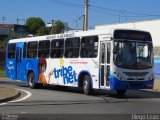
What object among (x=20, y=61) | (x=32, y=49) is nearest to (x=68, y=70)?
(x=32, y=49)

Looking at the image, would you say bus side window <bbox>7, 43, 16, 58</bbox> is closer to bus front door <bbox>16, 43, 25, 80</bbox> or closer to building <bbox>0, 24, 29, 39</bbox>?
bus front door <bbox>16, 43, 25, 80</bbox>

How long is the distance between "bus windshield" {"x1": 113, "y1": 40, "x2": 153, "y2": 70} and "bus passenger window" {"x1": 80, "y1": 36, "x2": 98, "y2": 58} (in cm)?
133

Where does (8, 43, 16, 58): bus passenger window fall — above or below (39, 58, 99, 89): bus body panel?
above

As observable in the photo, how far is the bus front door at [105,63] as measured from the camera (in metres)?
21.7

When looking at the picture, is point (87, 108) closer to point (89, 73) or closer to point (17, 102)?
point (17, 102)

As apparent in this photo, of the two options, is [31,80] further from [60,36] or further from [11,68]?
[60,36]

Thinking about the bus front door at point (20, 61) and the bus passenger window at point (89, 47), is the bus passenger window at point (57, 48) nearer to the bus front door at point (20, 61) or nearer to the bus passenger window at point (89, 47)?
the bus passenger window at point (89, 47)

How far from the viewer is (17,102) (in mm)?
19328

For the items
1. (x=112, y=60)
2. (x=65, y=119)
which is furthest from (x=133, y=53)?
(x=65, y=119)

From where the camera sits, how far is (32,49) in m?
29.0

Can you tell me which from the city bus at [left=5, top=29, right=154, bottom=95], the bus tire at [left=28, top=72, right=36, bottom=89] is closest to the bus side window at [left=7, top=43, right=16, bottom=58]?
the bus tire at [left=28, top=72, right=36, bottom=89]

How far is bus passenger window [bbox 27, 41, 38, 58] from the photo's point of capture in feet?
94.0

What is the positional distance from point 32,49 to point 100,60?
7883 millimetres

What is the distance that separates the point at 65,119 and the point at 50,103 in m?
5.23
